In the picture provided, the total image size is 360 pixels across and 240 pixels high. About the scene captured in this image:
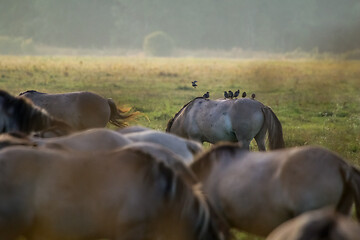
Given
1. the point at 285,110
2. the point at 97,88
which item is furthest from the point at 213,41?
the point at 285,110

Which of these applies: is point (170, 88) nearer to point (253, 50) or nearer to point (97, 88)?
point (97, 88)

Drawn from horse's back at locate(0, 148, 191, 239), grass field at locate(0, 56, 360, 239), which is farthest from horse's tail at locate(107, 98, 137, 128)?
horse's back at locate(0, 148, 191, 239)

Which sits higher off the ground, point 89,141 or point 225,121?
point 89,141

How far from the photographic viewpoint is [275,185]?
16.2 ft

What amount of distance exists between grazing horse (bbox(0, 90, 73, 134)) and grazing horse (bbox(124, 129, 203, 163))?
0.99 metres

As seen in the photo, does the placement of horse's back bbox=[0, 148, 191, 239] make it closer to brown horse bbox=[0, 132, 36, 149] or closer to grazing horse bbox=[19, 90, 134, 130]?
brown horse bbox=[0, 132, 36, 149]

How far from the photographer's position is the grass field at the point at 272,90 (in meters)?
13.7

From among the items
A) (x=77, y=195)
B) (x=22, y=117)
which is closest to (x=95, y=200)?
(x=77, y=195)

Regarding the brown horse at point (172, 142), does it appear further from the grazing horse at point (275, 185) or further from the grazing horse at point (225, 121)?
the grazing horse at point (225, 121)

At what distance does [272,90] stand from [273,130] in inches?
649

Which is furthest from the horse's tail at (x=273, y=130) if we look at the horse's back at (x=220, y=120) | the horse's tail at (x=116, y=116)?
the horse's tail at (x=116, y=116)

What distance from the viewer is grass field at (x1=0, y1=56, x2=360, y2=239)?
13.7 metres

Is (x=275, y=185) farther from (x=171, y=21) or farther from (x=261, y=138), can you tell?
(x=171, y=21)

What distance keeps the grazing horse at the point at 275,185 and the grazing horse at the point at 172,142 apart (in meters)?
0.92
